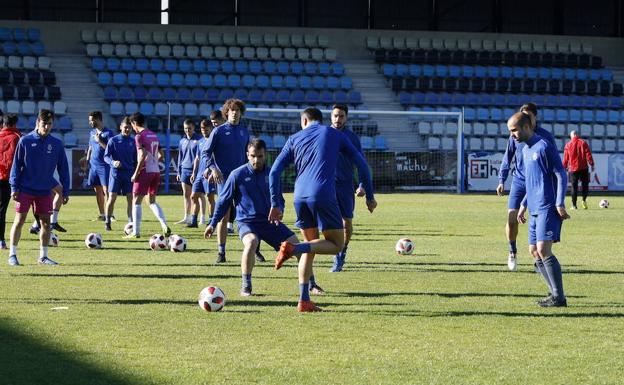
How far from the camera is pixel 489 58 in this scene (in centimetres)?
5056

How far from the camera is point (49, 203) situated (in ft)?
46.4

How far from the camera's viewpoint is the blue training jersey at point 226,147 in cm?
1556

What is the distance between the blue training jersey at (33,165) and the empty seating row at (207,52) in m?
33.3

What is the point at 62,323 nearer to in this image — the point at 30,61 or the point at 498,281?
the point at 498,281

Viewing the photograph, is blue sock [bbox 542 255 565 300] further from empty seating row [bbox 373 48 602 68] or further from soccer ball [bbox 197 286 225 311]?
empty seating row [bbox 373 48 602 68]

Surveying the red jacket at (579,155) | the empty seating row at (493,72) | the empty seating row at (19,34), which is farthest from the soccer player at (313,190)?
the empty seating row at (493,72)

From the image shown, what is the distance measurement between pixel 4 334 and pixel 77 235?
1128cm

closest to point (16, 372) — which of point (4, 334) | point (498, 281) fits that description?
point (4, 334)

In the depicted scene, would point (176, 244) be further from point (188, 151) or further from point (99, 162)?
point (188, 151)

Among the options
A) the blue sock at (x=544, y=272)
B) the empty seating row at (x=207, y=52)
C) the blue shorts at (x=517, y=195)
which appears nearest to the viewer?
the blue sock at (x=544, y=272)

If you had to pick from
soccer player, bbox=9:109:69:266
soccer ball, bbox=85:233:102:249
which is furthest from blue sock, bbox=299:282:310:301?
soccer ball, bbox=85:233:102:249

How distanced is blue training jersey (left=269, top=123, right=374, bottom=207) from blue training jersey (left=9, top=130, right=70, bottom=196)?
488 cm

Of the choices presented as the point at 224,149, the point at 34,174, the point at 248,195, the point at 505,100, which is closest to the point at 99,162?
the point at 224,149

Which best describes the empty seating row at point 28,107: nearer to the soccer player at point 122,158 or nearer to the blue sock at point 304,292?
the soccer player at point 122,158
